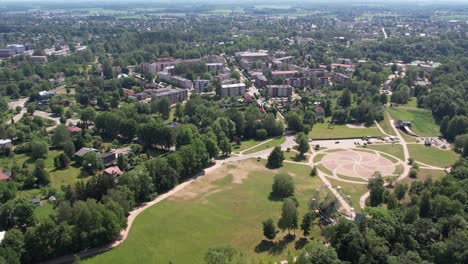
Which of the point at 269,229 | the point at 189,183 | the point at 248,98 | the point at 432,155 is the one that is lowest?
the point at 189,183

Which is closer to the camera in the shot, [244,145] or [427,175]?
[427,175]

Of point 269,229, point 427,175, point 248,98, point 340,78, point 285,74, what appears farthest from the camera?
point 285,74

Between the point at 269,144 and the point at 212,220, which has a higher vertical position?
the point at 269,144

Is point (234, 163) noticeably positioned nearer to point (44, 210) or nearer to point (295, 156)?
point (295, 156)

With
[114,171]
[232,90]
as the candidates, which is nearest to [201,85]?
[232,90]

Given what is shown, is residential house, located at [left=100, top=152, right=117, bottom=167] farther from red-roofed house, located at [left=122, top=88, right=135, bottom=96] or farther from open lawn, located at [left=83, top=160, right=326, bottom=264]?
Result: red-roofed house, located at [left=122, top=88, right=135, bottom=96]

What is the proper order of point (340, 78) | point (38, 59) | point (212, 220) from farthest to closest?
point (38, 59) < point (340, 78) < point (212, 220)
